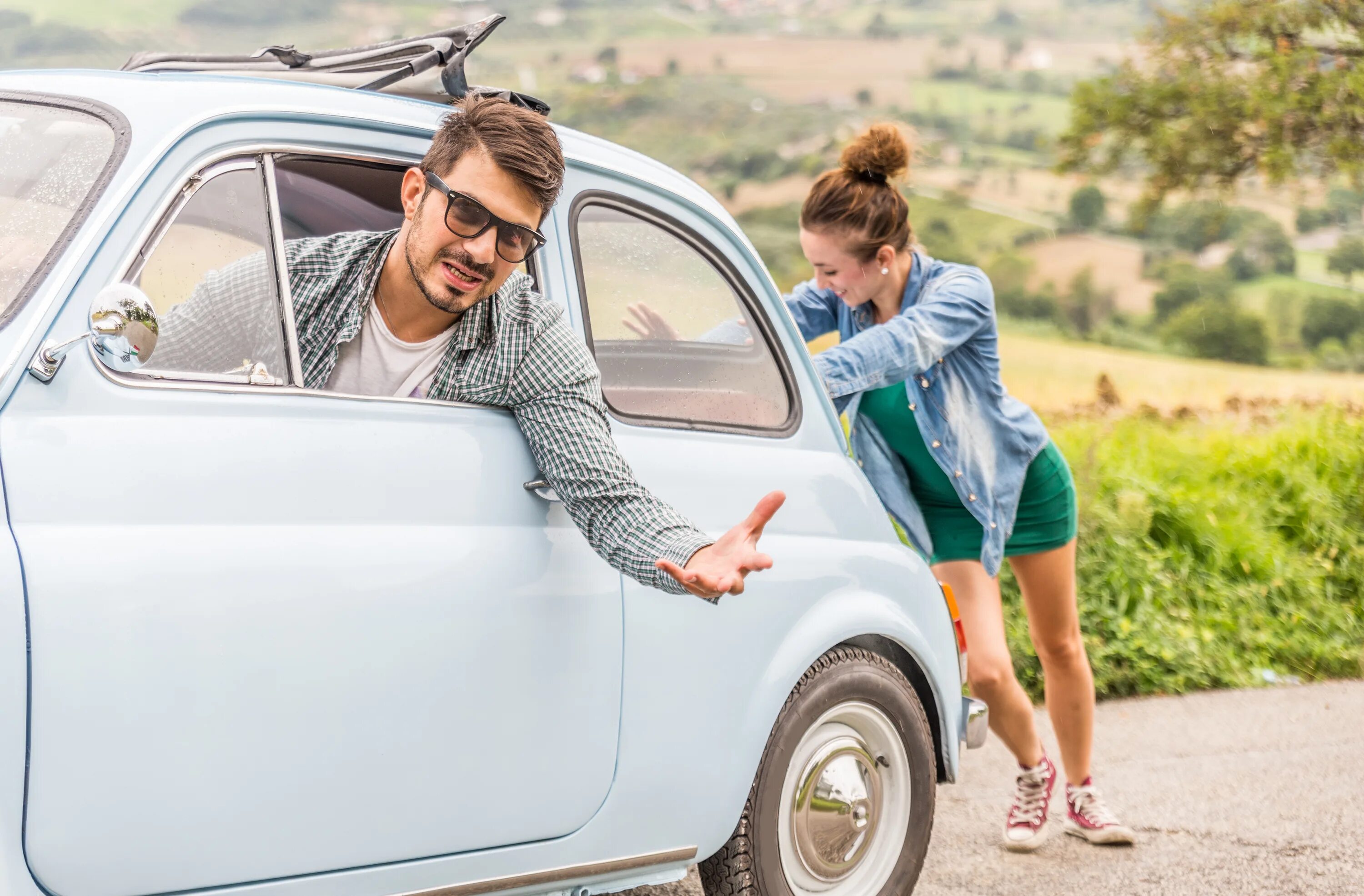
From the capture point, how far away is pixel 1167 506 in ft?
26.8

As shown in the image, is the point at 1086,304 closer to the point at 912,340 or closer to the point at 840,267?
the point at 840,267

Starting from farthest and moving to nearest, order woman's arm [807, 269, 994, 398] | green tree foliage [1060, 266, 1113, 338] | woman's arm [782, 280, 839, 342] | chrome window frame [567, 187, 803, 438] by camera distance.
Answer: green tree foliage [1060, 266, 1113, 338] → woman's arm [782, 280, 839, 342] → woman's arm [807, 269, 994, 398] → chrome window frame [567, 187, 803, 438]

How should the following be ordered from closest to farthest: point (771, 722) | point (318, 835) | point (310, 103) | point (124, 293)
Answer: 1. point (124, 293)
2. point (318, 835)
3. point (310, 103)
4. point (771, 722)

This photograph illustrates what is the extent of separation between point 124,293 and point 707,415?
1543mm

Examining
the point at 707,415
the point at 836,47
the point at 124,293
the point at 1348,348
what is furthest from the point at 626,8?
the point at 124,293

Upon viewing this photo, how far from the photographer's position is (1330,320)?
12914 millimetres

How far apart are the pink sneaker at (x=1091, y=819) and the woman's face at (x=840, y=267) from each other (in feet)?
5.89

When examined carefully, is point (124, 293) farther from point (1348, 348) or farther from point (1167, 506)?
point (1348, 348)

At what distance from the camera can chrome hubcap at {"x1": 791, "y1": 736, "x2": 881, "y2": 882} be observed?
11.7 ft

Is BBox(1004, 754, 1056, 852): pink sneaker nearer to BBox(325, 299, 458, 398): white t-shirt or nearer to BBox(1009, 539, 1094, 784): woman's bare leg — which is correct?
BBox(1009, 539, 1094, 784): woman's bare leg

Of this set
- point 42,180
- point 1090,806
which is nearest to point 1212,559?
point 1090,806

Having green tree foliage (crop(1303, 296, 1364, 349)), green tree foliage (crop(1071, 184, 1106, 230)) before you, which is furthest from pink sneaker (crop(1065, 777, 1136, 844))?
green tree foliage (crop(1071, 184, 1106, 230))

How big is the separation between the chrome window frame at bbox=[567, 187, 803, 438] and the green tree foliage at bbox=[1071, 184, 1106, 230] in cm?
1178

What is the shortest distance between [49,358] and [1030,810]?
343 centimetres
